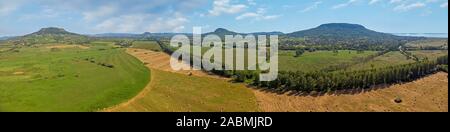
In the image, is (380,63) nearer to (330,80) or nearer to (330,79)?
(330,79)

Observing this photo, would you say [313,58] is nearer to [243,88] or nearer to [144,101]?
[243,88]

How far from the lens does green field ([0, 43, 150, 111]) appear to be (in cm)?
6157

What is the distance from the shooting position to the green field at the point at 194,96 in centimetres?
6381

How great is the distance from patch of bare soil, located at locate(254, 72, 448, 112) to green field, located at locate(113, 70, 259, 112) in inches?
166

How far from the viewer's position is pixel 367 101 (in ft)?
229

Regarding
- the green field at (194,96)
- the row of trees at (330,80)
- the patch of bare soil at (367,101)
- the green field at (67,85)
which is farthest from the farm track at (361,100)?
the green field at (67,85)

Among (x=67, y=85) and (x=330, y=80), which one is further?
(x=67, y=85)

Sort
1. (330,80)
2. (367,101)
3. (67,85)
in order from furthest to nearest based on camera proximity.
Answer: (67,85) → (330,80) → (367,101)

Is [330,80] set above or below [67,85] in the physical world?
above

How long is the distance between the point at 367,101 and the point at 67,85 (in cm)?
6217

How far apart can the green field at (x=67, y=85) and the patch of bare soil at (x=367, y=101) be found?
1114 inches

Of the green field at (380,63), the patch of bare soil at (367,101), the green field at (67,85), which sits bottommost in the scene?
the patch of bare soil at (367,101)

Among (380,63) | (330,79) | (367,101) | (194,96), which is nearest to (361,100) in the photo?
(367,101)

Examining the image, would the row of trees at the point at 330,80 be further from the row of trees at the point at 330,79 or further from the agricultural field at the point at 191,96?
the agricultural field at the point at 191,96
